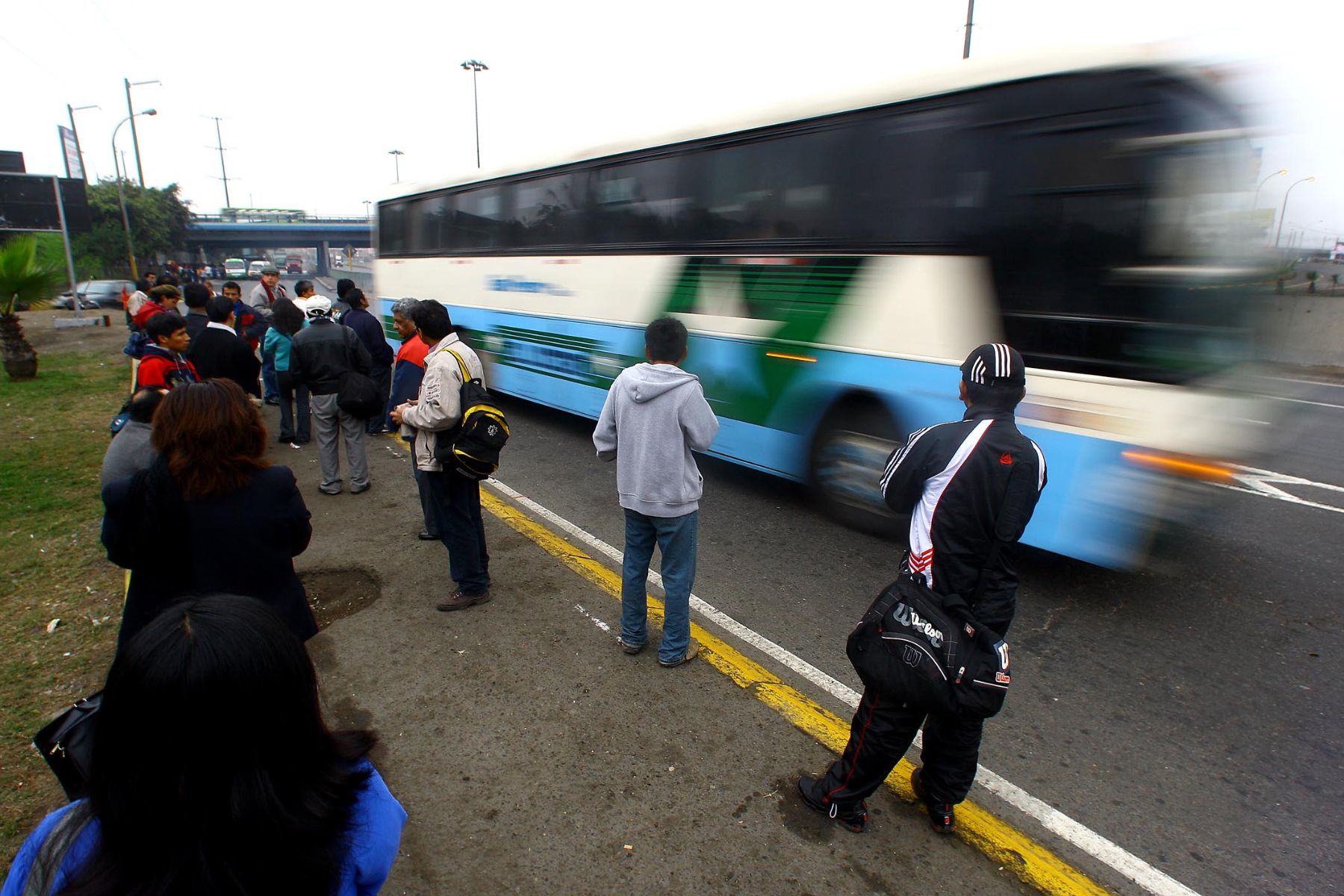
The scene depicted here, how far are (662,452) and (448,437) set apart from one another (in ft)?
4.90

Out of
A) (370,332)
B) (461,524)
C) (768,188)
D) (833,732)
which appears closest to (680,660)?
(833,732)

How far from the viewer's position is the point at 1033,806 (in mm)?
3014

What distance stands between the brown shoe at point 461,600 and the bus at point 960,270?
300 cm

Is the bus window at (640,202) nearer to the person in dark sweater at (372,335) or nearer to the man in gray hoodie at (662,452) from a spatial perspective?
the person in dark sweater at (372,335)

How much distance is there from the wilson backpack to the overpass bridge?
7379 cm

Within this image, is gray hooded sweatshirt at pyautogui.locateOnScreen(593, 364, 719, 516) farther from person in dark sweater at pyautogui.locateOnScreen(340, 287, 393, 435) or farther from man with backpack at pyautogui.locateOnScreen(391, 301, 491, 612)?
person in dark sweater at pyautogui.locateOnScreen(340, 287, 393, 435)

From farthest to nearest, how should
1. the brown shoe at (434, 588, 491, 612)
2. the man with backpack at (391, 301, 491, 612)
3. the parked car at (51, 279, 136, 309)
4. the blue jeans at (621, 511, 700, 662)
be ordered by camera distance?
the parked car at (51, 279, 136, 309)
the brown shoe at (434, 588, 491, 612)
the man with backpack at (391, 301, 491, 612)
the blue jeans at (621, 511, 700, 662)

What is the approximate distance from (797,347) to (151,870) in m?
5.52

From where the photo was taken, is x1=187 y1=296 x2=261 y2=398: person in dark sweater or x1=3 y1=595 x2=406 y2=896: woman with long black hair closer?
x1=3 y1=595 x2=406 y2=896: woman with long black hair

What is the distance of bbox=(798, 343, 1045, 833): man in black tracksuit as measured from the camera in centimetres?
262

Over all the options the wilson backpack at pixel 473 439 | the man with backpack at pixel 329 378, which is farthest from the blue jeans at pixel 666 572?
the man with backpack at pixel 329 378

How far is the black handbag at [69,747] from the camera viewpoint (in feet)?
4.72

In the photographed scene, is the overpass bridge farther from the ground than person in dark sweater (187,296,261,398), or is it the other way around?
the overpass bridge

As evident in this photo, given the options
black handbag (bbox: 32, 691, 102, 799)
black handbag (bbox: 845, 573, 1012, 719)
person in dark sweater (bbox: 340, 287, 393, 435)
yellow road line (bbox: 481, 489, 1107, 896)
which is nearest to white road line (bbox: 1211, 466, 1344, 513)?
yellow road line (bbox: 481, 489, 1107, 896)
